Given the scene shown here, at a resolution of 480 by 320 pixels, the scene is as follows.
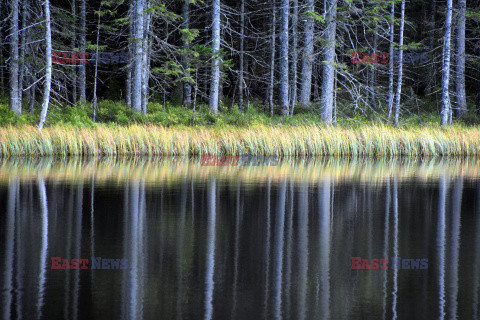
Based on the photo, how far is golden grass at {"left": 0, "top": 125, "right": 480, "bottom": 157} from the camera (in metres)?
18.3

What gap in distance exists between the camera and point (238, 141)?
63.5ft

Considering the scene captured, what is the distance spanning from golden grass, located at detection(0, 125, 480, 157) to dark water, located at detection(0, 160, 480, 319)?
7127 mm

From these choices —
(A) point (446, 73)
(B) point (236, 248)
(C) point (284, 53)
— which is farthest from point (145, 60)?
(B) point (236, 248)

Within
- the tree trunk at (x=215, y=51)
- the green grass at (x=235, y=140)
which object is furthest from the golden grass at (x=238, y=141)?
the tree trunk at (x=215, y=51)

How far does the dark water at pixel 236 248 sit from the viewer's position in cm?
405

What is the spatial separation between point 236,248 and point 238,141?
542 inches

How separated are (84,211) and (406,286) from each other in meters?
4.65

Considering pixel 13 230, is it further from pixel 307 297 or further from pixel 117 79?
A: pixel 117 79

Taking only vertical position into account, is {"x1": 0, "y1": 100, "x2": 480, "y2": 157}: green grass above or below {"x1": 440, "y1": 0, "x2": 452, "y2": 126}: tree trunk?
below

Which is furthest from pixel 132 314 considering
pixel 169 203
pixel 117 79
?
pixel 117 79

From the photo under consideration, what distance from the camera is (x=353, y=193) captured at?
10.1 meters

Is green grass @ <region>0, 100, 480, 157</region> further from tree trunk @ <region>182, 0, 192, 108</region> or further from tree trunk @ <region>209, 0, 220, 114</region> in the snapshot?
tree trunk @ <region>182, 0, 192, 108</region>

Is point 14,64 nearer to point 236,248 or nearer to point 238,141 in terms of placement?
point 238,141

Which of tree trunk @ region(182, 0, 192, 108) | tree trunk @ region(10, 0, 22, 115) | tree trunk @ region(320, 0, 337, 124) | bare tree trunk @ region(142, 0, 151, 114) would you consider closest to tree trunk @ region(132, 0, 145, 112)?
bare tree trunk @ region(142, 0, 151, 114)
